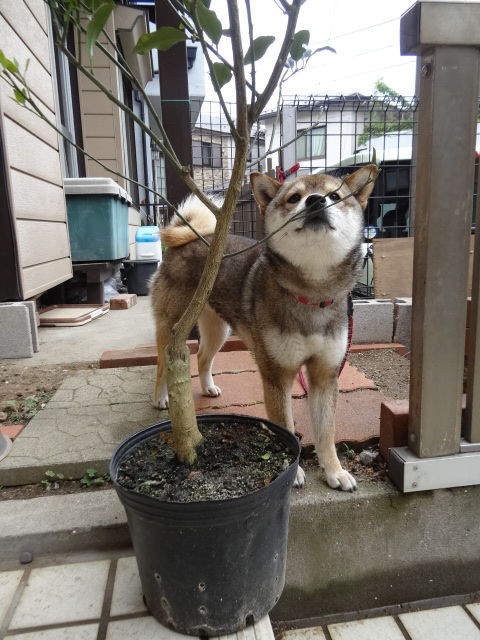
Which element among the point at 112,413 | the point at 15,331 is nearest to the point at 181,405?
the point at 112,413

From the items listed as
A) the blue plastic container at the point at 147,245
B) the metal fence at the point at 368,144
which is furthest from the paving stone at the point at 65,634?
the blue plastic container at the point at 147,245

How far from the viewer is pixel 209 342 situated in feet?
8.50

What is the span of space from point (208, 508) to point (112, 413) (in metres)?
1.29

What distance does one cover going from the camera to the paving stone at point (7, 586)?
4.50 ft

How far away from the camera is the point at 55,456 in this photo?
1865 millimetres

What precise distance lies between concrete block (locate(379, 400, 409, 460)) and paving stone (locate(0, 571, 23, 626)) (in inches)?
55.1

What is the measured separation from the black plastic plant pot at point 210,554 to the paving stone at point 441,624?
0.55m

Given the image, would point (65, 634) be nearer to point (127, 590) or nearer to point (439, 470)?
point (127, 590)

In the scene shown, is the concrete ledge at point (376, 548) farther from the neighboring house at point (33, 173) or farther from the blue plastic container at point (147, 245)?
the blue plastic container at point (147, 245)

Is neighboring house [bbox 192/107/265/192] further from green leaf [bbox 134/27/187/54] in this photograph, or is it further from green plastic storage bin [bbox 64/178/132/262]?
green leaf [bbox 134/27/187/54]

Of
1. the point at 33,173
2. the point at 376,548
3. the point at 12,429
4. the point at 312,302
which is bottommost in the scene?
the point at 376,548

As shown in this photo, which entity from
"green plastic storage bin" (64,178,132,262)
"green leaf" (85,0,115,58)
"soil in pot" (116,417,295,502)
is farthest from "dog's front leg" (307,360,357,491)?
"green plastic storage bin" (64,178,132,262)

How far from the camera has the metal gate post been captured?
137 cm

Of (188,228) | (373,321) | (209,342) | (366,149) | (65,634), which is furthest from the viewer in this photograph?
(366,149)
